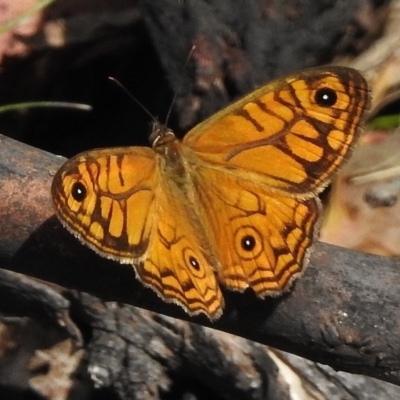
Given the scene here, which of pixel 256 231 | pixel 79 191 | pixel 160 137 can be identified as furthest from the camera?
pixel 160 137

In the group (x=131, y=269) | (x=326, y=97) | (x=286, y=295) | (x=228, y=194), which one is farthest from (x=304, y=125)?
(x=131, y=269)

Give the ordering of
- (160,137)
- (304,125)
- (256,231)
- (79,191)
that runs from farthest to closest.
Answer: (160,137) → (304,125) → (256,231) → (79,191)

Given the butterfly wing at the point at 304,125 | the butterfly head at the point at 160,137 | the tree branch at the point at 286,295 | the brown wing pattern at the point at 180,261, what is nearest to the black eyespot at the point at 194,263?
the brown wing pattern at the point at 180,261

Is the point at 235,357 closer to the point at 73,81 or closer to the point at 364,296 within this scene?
the point at 364,296

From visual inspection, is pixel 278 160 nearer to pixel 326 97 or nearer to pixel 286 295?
pixel 326 97

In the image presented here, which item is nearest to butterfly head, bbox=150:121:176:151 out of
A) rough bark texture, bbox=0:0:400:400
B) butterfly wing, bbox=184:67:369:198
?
butterfly wing, bbox=184:67:369:198

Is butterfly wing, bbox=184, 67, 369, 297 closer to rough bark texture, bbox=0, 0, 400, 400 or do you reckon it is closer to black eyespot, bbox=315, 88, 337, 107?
black eyespot, bbox=315, 88, 337, 107
